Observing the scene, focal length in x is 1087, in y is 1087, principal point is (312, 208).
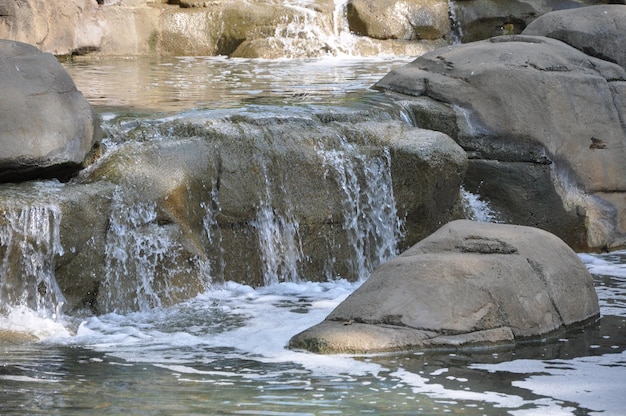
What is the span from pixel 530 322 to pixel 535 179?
3333 mm


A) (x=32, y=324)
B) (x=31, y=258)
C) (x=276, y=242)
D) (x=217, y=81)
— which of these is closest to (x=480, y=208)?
(x=276, y=242)

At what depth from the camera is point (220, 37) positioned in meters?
14.5

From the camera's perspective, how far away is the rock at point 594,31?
10180 mm

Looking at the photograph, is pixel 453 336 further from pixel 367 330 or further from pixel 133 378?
pixel 133 378

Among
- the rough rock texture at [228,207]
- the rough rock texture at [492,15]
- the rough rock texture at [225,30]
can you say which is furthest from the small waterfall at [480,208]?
the rough rock texture at [492,15]

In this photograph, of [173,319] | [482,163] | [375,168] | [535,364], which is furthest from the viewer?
[482,163]

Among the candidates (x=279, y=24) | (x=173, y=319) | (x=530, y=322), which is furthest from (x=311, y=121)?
(x=279, y=24)

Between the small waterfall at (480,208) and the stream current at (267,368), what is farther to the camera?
the small waterfall at (480,208)

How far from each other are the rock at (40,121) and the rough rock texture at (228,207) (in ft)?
0.49

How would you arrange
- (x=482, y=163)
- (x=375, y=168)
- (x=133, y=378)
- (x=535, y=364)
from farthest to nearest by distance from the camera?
1. (x=482, y=163)
2. (x=375, y=168)
3. (x=535, y=364)
4. (x=133, y=378)

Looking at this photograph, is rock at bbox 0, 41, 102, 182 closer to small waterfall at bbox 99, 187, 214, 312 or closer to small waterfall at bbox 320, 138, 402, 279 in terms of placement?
small waterfall at bbox 99, 187, 214, 312

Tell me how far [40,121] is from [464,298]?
2847 millimetres

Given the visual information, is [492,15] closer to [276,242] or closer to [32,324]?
[276,242]

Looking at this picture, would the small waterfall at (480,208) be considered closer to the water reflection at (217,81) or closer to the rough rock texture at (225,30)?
the water reflection at (217,81)
